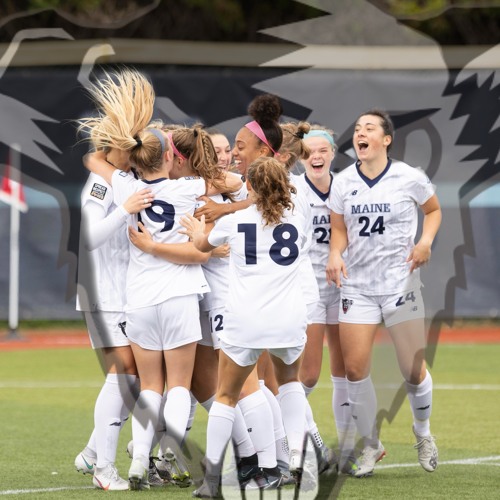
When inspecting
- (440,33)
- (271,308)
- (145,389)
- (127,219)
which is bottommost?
(145,389)

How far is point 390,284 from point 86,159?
1.97 m

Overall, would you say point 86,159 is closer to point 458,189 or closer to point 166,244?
point 166,244

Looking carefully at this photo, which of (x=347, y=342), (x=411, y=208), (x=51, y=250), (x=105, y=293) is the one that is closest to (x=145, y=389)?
(x=105, y=293)

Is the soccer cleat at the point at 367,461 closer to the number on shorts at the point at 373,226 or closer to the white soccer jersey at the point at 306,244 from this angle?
the white soccer jersey at the point at 306,244

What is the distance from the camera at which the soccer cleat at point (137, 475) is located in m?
5.68

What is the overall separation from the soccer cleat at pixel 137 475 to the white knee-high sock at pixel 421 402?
1766 millimetres

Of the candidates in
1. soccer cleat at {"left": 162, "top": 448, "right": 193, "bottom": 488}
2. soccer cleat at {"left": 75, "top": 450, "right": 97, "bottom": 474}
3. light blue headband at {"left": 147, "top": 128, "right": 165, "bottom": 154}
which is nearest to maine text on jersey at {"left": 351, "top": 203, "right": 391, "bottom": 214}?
light blue headband at {"left": 147, "top": 128, "right": 165, "bottom": 154}

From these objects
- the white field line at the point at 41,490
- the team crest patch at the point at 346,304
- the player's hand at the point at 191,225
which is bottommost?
the white field line at the point at 41,490

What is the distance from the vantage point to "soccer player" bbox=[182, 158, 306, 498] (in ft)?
17.6

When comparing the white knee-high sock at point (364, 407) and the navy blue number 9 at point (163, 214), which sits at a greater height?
the navy blue number 9 at point (163, 214)

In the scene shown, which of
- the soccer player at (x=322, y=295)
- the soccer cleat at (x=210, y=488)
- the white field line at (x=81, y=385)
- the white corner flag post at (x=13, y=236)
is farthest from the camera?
the white corner flag post at (x=13, y=236)

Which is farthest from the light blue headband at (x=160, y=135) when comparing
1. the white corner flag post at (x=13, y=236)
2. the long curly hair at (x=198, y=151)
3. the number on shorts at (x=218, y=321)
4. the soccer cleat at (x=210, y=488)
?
the white corner flag post at (x=13, y=236)

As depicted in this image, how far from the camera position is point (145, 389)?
584 cm

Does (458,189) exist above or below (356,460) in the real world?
above
